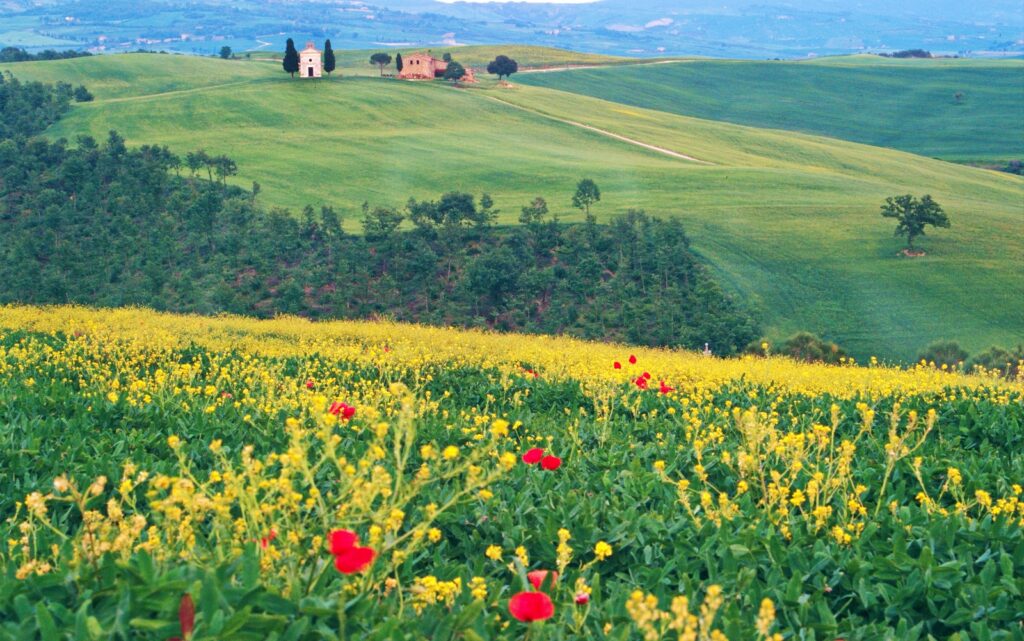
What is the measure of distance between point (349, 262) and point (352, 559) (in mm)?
46279

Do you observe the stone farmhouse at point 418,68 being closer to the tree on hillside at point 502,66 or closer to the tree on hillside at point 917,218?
the tree on hillside at point 502,66

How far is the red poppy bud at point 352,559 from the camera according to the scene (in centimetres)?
300


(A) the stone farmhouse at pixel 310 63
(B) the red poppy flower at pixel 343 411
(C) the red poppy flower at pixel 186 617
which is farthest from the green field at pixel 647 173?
(C) the red poppy flower at pixel 186 617

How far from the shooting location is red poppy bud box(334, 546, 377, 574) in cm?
300

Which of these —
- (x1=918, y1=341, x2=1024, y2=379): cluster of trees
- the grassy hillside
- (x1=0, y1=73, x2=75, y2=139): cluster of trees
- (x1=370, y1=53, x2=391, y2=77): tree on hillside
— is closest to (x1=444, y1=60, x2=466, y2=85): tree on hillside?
the grassy hillside

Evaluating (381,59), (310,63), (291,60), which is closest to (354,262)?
(291,60)

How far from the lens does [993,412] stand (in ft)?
31.0

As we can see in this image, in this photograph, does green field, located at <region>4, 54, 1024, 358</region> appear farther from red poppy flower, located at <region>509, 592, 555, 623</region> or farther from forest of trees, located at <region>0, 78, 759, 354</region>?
red poppy flower, located at <region>509, 592, 555, 623</region>

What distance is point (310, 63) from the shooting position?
10738 cm

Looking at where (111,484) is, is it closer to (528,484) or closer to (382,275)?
(528,484)

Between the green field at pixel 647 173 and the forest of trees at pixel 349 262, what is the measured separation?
13.5 ft

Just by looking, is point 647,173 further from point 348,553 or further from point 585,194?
point 348,553

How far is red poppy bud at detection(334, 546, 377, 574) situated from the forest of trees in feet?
116

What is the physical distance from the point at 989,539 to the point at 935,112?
446 ft
